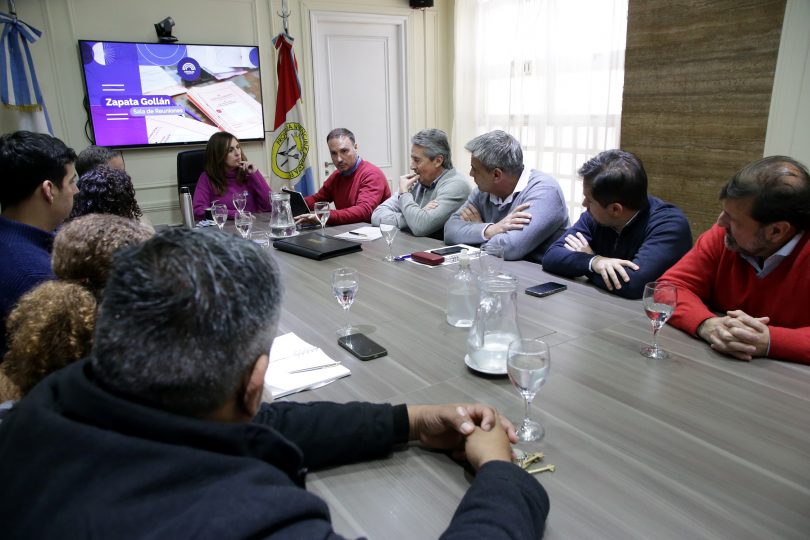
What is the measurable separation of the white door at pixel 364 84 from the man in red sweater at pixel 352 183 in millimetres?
1283

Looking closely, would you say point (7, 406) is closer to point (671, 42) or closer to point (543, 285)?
point (543, 285)

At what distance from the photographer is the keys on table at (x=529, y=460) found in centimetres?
97

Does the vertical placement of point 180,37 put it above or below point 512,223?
above

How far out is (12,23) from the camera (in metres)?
3.70

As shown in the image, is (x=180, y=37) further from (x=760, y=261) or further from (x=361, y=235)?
(x=760, y=261)

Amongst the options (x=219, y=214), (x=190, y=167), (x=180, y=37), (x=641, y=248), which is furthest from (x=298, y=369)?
(x=180, y=37)

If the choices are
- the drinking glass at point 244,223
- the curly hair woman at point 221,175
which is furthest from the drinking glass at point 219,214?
the curly hair woman at point 221,175

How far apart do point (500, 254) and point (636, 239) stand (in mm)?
553

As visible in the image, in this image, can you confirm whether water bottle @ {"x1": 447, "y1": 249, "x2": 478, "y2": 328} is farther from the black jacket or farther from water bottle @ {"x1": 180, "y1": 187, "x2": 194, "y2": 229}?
water bottle @ {"x1": 180, "y1": 187, "x2": 194, "y2": 229}

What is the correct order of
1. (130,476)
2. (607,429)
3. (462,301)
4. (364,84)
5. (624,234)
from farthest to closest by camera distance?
(364,84) → (624,234) → (462,301) → (607,429) → (130,476)

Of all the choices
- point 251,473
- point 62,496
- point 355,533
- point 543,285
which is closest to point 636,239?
point 543,285

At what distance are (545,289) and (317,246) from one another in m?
1.15

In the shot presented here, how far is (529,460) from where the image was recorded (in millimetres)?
988

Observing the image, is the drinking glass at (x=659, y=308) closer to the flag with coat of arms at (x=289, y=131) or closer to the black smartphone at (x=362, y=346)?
the black smartphone at (x=362, y=346)
